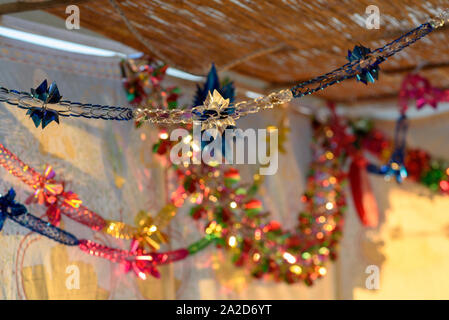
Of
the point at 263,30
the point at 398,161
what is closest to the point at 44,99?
the point at 263,30

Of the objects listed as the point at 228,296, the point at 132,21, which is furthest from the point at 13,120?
the point at 228,296

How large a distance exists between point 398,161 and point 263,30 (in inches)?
49.9

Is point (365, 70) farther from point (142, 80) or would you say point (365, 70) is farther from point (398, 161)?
point (398, 161)

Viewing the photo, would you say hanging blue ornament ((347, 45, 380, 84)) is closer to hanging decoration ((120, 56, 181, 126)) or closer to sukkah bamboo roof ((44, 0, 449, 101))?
sukkah bamboo roof ((44, 0, 449, 101))

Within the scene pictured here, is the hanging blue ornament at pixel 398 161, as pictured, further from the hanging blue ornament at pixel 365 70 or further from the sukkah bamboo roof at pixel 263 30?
the hanging blue ornament at pixel 365 70

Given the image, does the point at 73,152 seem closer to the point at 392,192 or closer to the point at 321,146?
the point at 321,146

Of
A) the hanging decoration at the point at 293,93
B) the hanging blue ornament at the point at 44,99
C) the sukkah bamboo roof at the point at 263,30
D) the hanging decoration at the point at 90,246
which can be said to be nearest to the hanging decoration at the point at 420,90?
the sukkah bamboo roof at the point at 263,30

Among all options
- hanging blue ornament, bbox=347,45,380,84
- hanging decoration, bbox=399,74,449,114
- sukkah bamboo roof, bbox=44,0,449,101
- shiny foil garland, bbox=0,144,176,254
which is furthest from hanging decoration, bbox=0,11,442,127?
hanging decoration, bbox=399,74,449,114

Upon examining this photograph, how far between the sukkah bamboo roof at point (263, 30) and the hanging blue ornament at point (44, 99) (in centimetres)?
48

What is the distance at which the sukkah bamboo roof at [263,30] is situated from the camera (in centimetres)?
199

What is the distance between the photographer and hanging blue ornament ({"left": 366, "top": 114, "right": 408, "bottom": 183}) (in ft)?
9.97

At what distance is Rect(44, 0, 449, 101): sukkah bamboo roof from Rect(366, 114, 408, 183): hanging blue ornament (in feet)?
1.67

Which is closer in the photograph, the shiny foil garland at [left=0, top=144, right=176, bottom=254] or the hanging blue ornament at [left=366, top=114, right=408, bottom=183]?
the shiny foil garland at [left=0, top=144, right=176, bottom=254]
